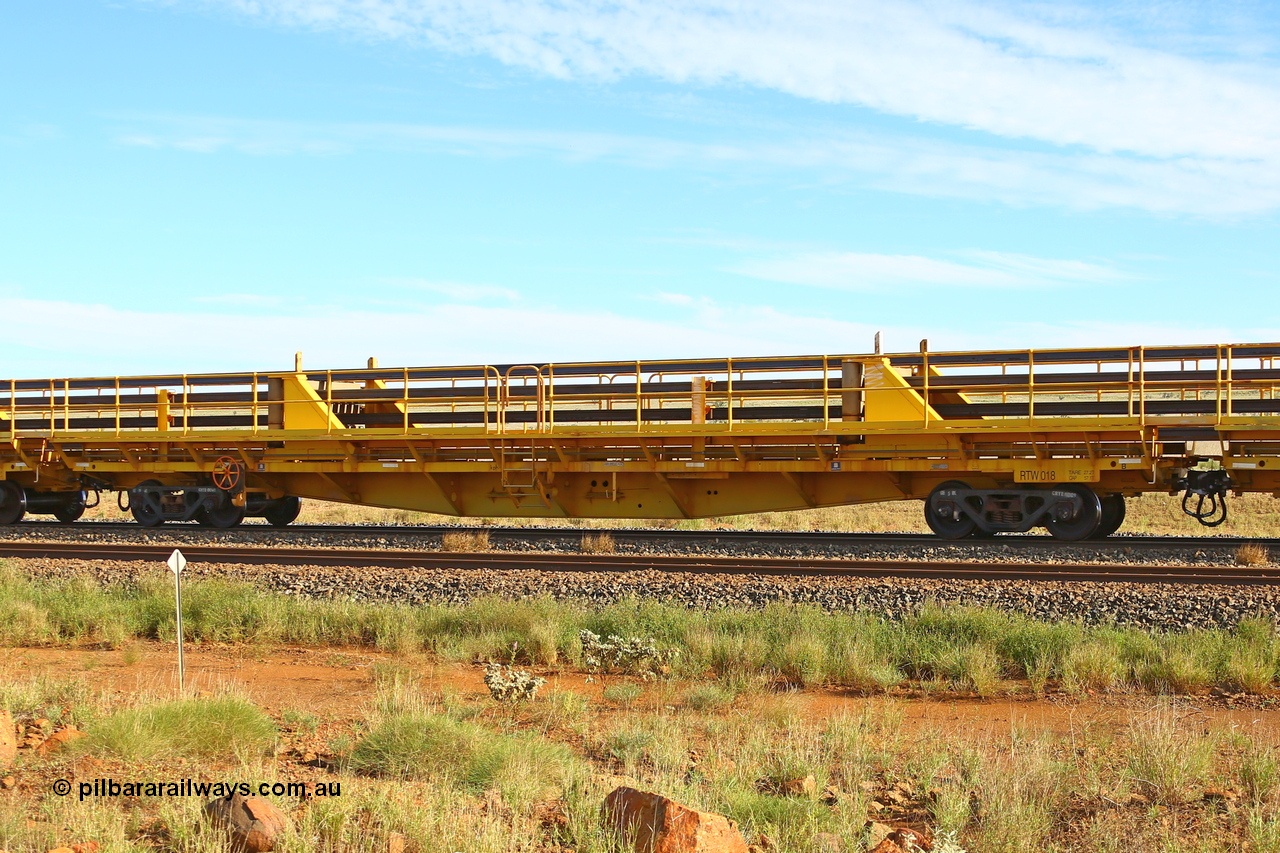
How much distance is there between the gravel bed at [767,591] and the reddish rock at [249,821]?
767cm

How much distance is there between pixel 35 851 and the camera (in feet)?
17.8

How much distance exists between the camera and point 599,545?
17891 millimetres

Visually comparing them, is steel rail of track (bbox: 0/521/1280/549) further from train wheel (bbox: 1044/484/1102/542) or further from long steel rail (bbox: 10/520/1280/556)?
train wheel (bbox: 1044/484/1102/542)

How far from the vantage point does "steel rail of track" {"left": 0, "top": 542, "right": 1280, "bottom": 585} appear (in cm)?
1395

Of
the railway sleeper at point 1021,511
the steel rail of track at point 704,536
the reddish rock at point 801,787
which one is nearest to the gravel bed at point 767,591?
the steel rail of track at point 704,536

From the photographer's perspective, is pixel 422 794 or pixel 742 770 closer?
pixel 422 794

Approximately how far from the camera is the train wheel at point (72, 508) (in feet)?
78.2

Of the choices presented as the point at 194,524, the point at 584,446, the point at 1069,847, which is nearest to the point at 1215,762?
the point at 1069,847

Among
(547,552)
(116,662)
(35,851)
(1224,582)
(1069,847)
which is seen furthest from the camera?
(547,552)

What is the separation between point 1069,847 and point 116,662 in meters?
9.35

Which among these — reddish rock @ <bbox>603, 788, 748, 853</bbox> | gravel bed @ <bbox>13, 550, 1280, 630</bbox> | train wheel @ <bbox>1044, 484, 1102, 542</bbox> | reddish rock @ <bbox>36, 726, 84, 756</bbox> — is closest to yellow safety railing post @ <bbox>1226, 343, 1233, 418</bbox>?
train wheel @ <bbox>1044, 484, 1102, 542</bbox>

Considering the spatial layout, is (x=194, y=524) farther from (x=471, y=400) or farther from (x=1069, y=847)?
(x=1069, y=847)

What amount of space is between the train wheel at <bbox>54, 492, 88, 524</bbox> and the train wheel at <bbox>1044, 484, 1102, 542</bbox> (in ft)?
63.0

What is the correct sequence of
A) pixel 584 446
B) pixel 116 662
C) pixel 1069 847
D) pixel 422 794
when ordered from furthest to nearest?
pixel 584 446
pixel 116 662
pixel 422 794
pixel 1069 847
